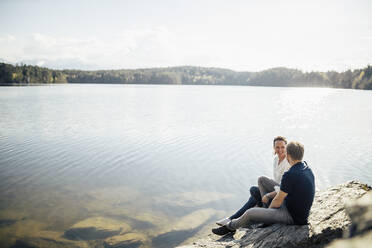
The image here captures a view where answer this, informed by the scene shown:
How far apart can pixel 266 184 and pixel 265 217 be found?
99 cm

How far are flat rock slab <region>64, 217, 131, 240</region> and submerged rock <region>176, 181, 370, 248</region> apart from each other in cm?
232

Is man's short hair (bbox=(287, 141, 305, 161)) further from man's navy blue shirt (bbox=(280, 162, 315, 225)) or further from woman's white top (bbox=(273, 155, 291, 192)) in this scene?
woman's white top (bbox=(273, 155, 291, 192))

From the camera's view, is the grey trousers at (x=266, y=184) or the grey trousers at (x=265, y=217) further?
the grey trousers at (x=266, y=184)

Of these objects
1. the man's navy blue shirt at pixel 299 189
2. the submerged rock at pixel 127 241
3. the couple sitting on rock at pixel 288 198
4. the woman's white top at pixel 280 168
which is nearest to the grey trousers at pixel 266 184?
the couple sitting on rock at pixel 288 198

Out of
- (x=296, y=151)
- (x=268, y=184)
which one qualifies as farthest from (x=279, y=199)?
(x=268, y=184)

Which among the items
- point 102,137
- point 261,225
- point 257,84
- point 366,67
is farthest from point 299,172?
point 257,84

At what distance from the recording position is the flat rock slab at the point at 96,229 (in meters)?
6.18

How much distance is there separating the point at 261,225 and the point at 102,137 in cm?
1329

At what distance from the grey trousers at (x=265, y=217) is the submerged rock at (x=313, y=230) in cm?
13

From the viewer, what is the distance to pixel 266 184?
18.8ft

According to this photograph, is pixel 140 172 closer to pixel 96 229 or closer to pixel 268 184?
pixel 96 229

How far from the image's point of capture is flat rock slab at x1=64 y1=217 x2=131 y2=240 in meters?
6.18

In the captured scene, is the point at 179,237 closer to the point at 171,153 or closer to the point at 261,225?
the point at 261,225

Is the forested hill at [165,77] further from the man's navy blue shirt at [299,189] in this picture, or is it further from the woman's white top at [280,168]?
the man's navy blue shirt at [299,189]
